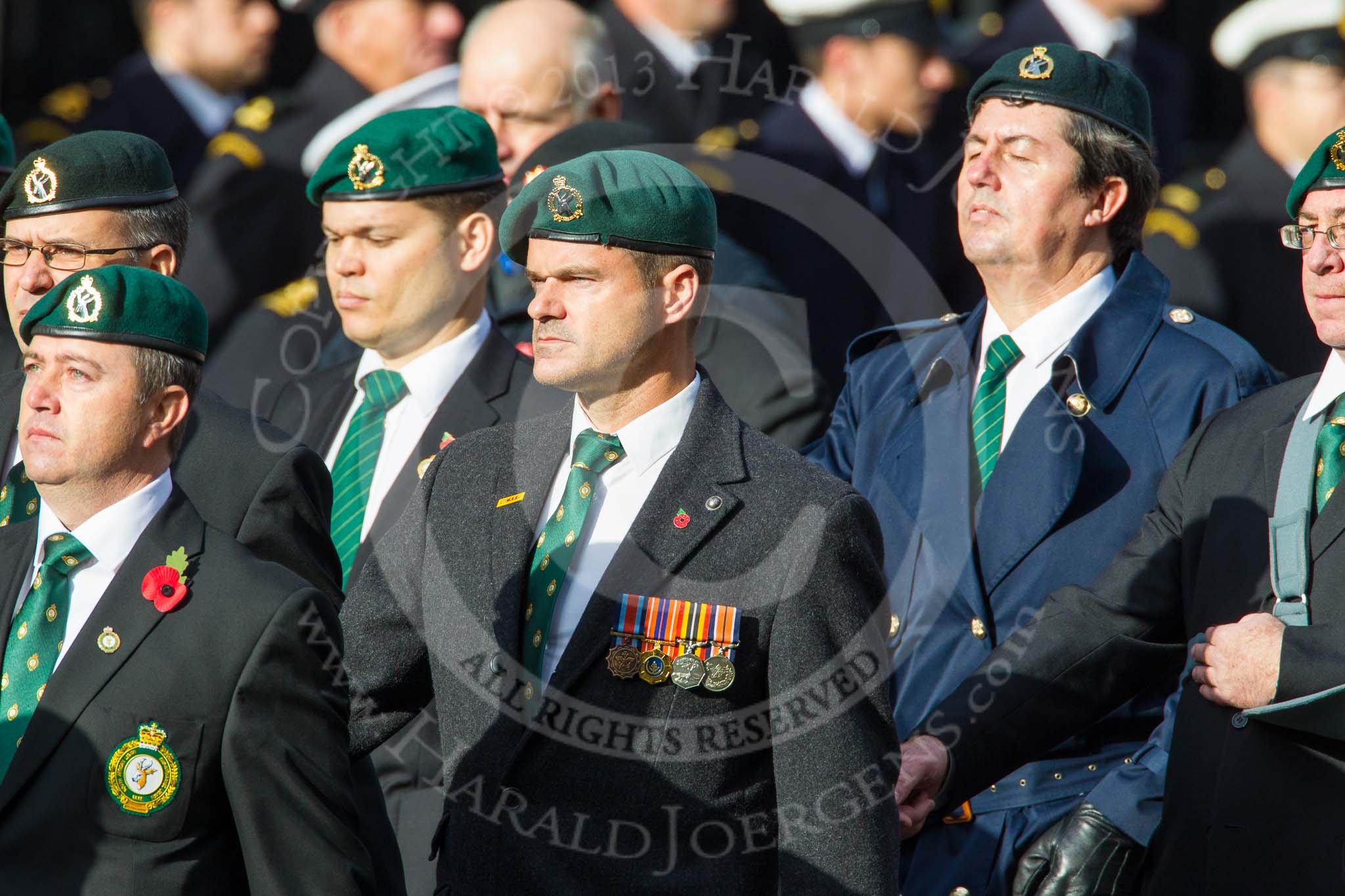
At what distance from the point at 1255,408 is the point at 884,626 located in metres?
1.00

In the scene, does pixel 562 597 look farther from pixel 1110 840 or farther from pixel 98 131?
pixel 98 131

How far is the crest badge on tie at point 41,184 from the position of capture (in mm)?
4336

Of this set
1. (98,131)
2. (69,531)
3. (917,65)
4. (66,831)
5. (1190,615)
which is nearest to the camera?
(66,831)

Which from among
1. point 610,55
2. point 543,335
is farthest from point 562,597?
point 610,55

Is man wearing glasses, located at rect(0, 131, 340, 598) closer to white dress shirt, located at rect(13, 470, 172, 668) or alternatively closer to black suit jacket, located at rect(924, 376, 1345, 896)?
white dress shirt, located at rect(13, 470, 172, 668)

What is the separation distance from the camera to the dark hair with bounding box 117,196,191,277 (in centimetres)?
437

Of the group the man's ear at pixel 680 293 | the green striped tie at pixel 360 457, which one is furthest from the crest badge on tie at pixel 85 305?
the green striped tie at pixel 360 457

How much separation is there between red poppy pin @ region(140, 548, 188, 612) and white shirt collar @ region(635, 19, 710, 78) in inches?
136

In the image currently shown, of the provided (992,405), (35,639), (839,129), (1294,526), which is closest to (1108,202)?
(992,405)

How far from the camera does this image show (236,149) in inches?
258

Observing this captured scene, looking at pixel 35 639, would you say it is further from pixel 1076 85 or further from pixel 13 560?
pixel 1076 85

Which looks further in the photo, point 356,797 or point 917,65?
point 917,65

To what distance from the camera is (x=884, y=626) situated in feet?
11.1

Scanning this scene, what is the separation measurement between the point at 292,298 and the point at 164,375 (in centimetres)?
305
